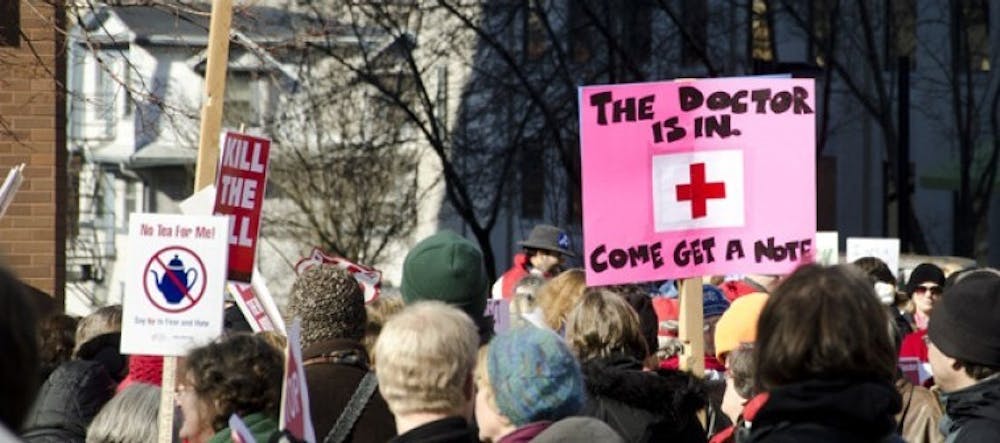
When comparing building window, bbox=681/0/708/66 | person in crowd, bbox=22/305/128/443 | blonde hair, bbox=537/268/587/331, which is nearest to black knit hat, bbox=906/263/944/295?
blonde hair, bbox=537/268/587/331

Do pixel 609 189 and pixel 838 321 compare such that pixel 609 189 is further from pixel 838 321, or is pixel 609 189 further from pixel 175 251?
→ pixel 838 321

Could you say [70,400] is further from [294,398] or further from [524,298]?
[524,298]

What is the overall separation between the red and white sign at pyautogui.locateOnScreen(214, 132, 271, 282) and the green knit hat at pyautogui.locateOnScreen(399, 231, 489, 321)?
1.15 meters

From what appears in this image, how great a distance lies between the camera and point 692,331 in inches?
293

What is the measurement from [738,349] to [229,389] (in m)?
1.90

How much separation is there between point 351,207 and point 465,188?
551 cm

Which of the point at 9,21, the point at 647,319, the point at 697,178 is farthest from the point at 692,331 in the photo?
the point at 9,21

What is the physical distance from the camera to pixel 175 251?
266 inches

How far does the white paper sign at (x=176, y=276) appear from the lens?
6.70m

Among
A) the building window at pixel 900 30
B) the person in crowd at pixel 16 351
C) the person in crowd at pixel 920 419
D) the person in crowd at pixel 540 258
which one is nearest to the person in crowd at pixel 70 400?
the person in crowd at pixel 920 419

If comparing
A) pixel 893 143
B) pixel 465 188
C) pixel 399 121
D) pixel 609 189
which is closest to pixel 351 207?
pixel 399 121

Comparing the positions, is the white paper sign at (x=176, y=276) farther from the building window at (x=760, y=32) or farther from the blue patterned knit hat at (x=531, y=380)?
the building window at (x=760, y=32)

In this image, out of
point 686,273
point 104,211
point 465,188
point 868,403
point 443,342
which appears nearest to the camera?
point 868,403

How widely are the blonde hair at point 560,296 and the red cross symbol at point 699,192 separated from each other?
540mm
